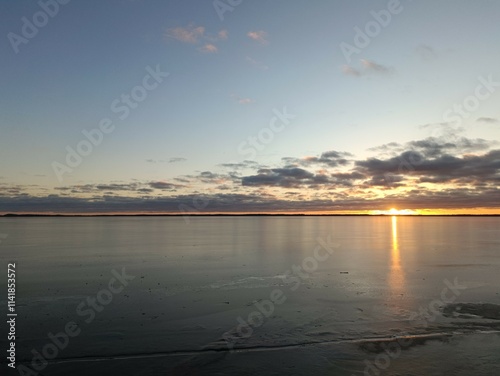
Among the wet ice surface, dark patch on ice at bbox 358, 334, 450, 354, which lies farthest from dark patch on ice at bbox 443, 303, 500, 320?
dark patch on ice at bbox 358, 334, 450, 354

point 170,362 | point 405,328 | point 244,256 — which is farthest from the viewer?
point 244,256

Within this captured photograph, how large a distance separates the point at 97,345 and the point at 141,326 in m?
2.40

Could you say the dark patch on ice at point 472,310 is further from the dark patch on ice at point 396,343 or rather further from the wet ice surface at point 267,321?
the dark patch on ice at point 396,343

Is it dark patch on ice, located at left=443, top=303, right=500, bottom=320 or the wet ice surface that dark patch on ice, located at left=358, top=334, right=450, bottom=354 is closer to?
the wet ice surface

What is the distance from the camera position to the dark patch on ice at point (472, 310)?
18.1 m

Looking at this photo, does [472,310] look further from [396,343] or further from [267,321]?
[267,321]

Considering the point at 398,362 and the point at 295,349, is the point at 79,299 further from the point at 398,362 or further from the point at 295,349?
the point at 398,362

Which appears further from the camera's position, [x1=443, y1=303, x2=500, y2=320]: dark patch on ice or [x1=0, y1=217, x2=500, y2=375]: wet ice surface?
[x1=443, y1=303, x2=500, y2=320]: dark patch on ice

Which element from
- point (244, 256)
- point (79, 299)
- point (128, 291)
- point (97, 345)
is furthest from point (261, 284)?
point (244, 256)

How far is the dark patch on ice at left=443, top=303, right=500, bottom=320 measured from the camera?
18094 millimetres

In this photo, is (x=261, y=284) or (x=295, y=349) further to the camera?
(x=261, y=284)

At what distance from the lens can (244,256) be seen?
41.9m

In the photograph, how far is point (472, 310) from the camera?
19219 millimetres

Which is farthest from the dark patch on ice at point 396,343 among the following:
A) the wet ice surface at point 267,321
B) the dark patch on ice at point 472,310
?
the dark patch on ice at point 472,310
